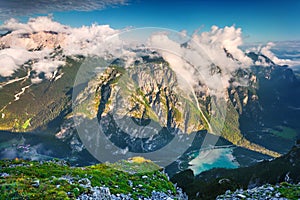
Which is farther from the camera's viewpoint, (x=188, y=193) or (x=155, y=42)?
(x=188, y=193)

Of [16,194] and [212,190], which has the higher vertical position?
[16,194]

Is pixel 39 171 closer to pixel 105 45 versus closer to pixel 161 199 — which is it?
pixel 161 199

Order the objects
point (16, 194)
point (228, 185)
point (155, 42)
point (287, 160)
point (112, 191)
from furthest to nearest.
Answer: point (287, 160), point (228, 185), point (155, 42), point (112, 191), point (16, 194)

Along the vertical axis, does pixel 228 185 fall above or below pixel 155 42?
below

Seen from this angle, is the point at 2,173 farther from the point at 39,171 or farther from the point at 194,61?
the point at 194,61

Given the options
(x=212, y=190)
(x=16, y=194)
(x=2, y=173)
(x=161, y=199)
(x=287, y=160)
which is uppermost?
(x=16, y=194)

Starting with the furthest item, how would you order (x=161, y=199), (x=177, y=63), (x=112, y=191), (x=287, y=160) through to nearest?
1. (x=287, y=160)
2. (x=177, y=63)
3. (x=161, y=199)
4. (x=112, y=191)

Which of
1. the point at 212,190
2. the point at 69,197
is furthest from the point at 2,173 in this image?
the point at 212,190

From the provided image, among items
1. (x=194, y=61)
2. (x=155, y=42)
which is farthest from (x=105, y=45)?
(x=194, y=61)

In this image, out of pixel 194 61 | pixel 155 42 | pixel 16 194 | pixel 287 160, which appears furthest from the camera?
pixel 287 160
